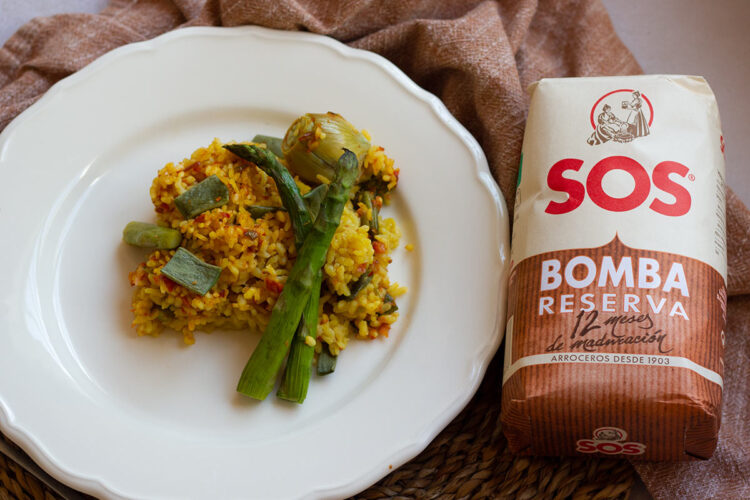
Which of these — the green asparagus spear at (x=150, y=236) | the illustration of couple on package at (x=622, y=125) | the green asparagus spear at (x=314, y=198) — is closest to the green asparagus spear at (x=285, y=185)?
the green asparagus spear at (x=314, y=198)

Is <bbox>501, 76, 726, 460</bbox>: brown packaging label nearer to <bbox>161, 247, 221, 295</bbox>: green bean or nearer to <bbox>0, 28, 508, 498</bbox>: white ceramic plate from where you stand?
<bbox>0, 28, 508, 498</bbox>: white ceramic plate

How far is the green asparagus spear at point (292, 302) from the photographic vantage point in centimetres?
267

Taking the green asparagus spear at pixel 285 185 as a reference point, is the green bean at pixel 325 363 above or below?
below

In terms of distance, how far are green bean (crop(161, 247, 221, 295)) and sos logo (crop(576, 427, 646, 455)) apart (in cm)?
139

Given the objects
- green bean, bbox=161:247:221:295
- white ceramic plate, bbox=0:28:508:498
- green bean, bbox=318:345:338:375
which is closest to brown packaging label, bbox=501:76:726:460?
white ceramic plate, bbox=0:28:508:498

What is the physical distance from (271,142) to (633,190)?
1448 mm

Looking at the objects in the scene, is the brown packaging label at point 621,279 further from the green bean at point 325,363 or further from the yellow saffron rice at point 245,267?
the green bean at point 325,363

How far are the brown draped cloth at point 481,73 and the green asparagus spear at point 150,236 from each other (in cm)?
93

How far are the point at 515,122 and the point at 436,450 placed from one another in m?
1.37

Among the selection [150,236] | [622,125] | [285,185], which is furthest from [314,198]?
[622,125]

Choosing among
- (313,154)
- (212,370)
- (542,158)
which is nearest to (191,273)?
(212,370)

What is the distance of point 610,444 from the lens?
100.0 inches

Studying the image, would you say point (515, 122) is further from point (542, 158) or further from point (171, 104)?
point (171, 104)

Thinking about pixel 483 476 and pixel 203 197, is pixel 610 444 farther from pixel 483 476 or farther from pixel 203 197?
pixel 203 197
